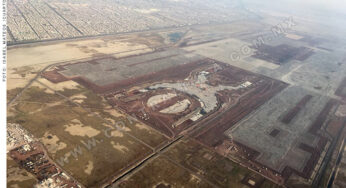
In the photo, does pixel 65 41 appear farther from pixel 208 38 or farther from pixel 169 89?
pixel 208 38

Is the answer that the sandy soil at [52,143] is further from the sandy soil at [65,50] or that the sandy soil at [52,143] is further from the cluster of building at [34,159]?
the sandy soil at [65,50]

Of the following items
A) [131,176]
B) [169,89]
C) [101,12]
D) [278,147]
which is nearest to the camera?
[131,176]

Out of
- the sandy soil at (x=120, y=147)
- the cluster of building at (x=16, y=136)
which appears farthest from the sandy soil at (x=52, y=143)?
the sandy soil at (x=120, y=147)

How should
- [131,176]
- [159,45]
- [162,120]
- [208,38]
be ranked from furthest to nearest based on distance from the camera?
[208,38] < [159,45] < [162,120] < [131,176]

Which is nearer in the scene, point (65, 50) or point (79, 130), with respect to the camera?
point (79, 130)

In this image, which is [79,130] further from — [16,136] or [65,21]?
[65,21]

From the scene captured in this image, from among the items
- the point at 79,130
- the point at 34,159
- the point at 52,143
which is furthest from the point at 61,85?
the point at 34,159

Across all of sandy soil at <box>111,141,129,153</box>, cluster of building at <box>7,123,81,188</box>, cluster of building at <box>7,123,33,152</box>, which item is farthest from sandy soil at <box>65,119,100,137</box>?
cluster of building at <box>7,123,33,152</box>

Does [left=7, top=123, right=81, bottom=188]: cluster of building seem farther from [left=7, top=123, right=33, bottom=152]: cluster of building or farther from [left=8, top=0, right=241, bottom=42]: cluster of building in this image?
[left=8, top=0, right=241, bottom=42]: cluster of building

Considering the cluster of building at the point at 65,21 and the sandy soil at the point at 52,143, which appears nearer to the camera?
the sandy soil at the point at 52,143

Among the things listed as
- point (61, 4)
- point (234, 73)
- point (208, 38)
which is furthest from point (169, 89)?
point (61, 4)

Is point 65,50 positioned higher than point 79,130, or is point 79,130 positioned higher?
point 65,50
